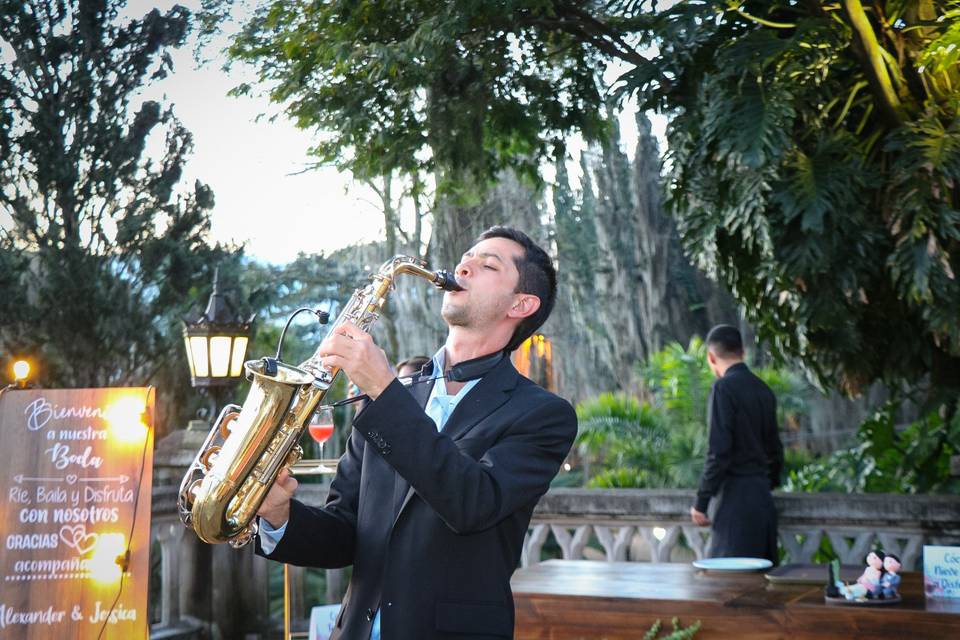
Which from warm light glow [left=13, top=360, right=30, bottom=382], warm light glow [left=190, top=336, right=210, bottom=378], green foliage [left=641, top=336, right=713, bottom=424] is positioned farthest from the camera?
green foliage [left=641, top=336, right=713, bottom=424]

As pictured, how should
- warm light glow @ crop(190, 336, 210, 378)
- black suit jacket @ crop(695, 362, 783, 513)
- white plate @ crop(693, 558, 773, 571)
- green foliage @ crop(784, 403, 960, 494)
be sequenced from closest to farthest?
white plate @ crop(693, 558, 773, 571) → black suit jacket @ crop(695, 362, 783, 513) → warm light glow @ crop(190, 336, 210, 378) → green foliage @ crop(784, 403, 960, 494)

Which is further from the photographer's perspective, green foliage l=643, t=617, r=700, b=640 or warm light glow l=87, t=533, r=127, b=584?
warm light glow l=87, t=533, r=127, b=584

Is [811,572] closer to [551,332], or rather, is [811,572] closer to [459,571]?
[459,571]

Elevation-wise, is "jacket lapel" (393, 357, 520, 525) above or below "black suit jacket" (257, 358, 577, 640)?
above

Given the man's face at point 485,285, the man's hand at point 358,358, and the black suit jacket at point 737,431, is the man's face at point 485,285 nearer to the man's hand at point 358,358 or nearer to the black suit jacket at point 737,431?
the man's hand at point 358,358

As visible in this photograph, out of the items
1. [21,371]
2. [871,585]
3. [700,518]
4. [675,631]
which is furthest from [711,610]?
[21,371]

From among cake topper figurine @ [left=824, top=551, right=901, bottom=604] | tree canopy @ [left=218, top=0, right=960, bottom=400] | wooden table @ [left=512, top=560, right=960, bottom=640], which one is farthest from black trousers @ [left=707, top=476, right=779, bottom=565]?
cake topper figurine @ [left=824, top=551, right=901, bottom=604]

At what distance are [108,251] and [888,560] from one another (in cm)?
1348

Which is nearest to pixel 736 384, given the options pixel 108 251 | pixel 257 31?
pixel 257 31

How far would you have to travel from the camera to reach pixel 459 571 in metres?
1.89

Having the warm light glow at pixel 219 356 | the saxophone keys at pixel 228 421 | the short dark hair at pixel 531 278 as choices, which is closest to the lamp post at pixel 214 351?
the warm light glow at pixel 219 356

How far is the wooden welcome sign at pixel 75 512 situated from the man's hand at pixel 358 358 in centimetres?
248

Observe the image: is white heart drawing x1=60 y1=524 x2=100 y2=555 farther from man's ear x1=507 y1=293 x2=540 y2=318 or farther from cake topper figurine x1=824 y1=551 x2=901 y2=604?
cake topper figurine x1=824 y1=551 x2=901 y2=604

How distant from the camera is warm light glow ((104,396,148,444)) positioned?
400 centimetres
